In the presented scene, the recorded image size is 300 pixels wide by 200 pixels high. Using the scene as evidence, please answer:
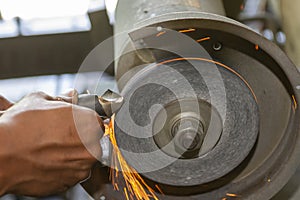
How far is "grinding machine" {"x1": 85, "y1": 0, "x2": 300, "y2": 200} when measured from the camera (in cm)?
94

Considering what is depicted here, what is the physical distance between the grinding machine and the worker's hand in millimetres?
69

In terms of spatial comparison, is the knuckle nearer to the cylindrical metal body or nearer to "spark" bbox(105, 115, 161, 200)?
"spark" bbox(105, 115, 161, 200)

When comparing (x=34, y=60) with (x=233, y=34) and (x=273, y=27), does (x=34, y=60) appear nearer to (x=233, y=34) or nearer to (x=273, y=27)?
(x=273, y=27)

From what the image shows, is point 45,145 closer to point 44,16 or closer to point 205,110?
point 205,110

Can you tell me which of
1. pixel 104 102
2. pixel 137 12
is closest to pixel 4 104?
pixel 104 102

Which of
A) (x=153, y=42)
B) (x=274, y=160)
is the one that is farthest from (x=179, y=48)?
(x=274, y=160)

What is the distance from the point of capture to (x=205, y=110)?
0.97m

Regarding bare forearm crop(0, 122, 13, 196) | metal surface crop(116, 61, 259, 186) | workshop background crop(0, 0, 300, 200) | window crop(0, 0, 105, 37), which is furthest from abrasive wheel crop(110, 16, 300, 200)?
window crop(0, 0, 105, 37)

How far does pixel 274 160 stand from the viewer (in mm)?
1035

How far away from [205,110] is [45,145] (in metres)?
0.30

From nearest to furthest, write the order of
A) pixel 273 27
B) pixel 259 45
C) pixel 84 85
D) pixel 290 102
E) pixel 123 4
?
pixel 259 45
pixel 290 102
pixel 123 4
pixel 84 85
pixel 273 27

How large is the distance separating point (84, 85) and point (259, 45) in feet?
3.05

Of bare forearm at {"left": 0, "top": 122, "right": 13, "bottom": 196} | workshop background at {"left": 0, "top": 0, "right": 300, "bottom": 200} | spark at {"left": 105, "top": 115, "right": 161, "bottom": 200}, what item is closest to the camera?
bare forearm at {"left": 0, "top": 122, "right": 13, "bottom": 196}

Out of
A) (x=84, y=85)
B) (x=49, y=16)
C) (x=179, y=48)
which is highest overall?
(x=179, y=48)
